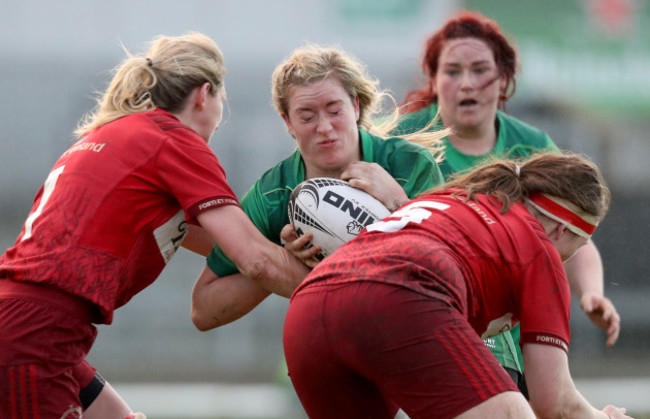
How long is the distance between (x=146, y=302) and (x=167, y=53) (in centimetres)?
689

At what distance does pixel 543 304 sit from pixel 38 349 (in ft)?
5.22

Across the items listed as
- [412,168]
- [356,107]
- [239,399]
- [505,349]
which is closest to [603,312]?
[505,349]

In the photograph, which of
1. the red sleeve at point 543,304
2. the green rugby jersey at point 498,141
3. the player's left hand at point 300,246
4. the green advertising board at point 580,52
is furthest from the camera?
the green advertising board at point 580,52

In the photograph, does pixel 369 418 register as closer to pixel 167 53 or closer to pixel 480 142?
pixel 167 53

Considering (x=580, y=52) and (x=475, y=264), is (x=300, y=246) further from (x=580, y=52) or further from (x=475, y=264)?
(x=580, y=52)

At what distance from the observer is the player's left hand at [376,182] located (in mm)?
3373

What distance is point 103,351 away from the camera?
994 cm

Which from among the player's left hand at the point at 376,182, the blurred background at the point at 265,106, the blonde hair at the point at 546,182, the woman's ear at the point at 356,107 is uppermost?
the woman's ear at the point at 356,107

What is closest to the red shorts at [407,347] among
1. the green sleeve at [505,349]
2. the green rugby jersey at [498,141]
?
the green sleeve at [505,349]

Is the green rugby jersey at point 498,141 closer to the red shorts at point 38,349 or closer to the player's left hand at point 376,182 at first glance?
the player's left hand at point 376,182

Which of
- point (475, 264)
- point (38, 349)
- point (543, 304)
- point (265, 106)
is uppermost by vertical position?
point (475, 264)

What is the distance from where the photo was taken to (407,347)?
8.41 ft

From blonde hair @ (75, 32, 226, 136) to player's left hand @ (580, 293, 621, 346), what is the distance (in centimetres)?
185

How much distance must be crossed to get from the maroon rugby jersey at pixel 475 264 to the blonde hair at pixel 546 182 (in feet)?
0.40
